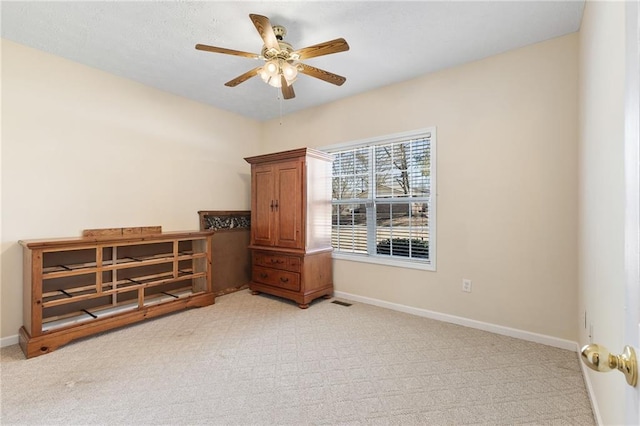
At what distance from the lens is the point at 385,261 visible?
136 inches

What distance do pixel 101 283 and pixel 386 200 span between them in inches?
118

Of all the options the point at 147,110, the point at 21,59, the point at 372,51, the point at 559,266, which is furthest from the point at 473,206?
the point at 21,59

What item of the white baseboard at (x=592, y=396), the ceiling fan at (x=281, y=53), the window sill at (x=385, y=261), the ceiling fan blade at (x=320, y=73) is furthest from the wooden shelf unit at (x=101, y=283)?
the white baseboard at (x=592, y=396)

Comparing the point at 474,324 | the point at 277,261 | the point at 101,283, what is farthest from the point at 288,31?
the point at 474,324

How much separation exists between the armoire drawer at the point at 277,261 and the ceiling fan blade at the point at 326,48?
217 centimetres

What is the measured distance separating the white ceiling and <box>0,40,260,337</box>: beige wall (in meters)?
0.26

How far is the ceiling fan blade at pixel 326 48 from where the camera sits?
2.01m

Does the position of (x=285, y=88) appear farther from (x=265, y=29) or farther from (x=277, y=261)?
(x=277, y=261)

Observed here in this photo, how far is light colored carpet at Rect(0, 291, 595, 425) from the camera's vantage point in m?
1.65

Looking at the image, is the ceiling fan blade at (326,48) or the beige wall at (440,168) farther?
the beige wall at (440,168)

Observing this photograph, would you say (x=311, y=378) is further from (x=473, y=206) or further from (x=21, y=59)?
(x=21, y=59)

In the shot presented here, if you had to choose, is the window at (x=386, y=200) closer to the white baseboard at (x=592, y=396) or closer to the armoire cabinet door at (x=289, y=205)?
the armoire cabinet door at (x=289, y=205)

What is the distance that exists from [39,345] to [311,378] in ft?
7.05

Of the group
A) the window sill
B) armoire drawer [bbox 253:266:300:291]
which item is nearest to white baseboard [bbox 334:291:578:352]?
the window sill
